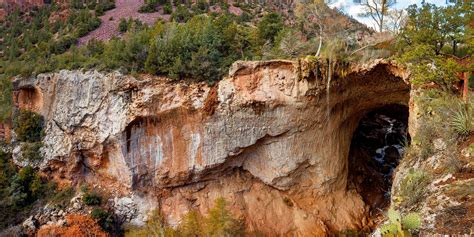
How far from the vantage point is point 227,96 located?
590 inches

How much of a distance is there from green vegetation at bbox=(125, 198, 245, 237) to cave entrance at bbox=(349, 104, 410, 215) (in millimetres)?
7017

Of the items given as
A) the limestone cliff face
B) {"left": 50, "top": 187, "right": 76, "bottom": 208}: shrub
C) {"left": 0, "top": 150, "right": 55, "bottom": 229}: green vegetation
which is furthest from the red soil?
{"left": 50, "top": 187, "right": 76, "bottom": 208}: shrub

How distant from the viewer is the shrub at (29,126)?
18.4 meters

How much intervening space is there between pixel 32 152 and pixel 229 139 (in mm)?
10181

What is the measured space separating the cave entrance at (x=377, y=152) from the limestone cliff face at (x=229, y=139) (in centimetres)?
161

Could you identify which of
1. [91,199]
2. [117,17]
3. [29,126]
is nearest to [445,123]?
[91,199]

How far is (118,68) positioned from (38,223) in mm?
7999

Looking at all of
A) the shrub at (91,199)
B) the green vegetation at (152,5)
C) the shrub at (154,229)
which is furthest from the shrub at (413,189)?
the green vegetation at (152,5)

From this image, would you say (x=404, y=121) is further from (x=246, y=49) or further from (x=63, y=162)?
(x=63, y=162)

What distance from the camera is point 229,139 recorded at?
1560 centimetres

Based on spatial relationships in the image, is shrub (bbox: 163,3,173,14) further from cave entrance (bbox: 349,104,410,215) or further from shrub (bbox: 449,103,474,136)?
shrub (bbox: 449,103,474,136)

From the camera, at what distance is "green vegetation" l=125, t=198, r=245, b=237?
14297mm

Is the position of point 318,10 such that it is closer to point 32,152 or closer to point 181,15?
point 181,15

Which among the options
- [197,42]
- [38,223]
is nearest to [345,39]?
[197,42]
